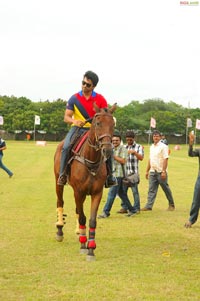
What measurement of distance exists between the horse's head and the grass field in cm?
182

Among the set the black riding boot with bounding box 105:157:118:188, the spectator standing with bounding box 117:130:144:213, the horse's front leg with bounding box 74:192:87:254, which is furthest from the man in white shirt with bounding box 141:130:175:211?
the horse's front leg with bounding box 74:192:87:254

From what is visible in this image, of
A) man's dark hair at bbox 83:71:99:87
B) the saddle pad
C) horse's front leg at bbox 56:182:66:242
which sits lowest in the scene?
horse's front leg at bbox 56:182:66:242

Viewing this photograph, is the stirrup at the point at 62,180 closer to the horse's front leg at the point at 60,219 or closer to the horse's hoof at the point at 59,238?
the horse's front leg at the point at 60,219

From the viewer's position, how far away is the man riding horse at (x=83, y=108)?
29.7ft

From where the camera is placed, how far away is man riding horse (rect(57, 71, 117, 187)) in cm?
905

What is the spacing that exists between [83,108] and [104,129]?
1392 mm

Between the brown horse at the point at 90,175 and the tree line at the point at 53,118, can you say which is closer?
the brown horse at the point at 90,175

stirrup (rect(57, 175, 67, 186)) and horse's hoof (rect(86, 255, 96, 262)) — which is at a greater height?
stirrup (rect(57, 175, 67, 186))

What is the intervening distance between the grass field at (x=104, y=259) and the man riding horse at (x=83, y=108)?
145 centimetres

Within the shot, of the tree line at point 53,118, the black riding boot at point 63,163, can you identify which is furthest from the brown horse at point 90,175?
the tree line at point 53,118

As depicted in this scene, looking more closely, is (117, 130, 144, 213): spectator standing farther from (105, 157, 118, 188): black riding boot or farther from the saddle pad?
the saddle pad

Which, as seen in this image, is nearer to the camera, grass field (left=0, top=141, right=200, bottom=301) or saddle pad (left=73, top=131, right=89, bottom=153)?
grass field (left=0, top=141, right=200, bottom=301)

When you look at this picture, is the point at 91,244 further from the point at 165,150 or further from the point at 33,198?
the point at 33,198

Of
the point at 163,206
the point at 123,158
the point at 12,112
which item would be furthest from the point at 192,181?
the point at 12,112
